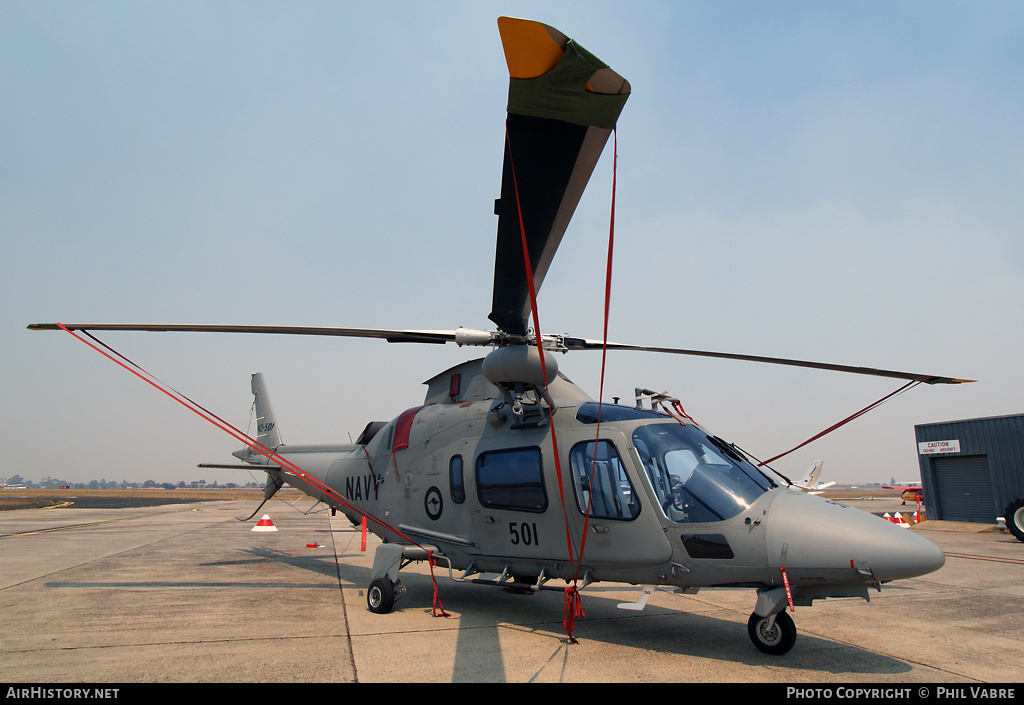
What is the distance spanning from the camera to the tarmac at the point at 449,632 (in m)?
4.73

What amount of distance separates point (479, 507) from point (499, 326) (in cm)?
280

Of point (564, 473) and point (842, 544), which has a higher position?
point (564, 473)

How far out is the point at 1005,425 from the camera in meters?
20.2

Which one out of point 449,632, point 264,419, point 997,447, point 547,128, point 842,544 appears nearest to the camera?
point 547,128

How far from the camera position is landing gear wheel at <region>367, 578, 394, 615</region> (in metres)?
7.13

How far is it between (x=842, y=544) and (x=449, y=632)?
12.9 ft

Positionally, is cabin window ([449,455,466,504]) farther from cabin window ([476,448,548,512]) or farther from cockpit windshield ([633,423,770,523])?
cockpit windshield ([633,423,770,523])

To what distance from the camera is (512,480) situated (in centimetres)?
675

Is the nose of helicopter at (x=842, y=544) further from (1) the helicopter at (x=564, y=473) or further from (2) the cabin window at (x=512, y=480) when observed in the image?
(2) the cabin window at (x=512, y=480)

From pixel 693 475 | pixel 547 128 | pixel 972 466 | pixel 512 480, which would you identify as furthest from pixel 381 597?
pixel 972 466

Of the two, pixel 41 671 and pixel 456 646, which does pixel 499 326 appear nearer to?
pixel 456 646

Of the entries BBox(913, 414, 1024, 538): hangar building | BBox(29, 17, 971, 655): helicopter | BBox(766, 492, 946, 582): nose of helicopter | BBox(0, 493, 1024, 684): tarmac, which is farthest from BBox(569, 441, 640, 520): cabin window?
BBox(913, 414, 1024, 538): hangar building

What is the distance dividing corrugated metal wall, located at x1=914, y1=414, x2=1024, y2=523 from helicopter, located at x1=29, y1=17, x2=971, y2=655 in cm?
1970

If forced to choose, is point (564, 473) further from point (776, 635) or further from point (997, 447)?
point (997, 447)
